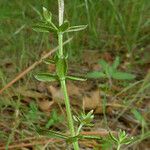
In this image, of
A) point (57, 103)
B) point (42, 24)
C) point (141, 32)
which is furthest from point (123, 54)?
point (42, 24)

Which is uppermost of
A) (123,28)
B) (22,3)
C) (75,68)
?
(22,3)

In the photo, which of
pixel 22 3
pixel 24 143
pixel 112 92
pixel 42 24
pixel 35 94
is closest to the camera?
pixel 42 24

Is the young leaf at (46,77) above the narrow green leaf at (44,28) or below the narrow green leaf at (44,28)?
below

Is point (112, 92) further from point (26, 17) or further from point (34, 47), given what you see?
point (26, 17)

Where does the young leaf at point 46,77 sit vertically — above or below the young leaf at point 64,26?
below

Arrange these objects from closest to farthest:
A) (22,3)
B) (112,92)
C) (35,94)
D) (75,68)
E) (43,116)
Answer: (43,116)
(35,94)
(112,92)
(75,68)
(22,3)

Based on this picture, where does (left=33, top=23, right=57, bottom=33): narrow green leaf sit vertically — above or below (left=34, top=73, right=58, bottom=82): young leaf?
above

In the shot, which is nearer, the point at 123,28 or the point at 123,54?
the point at 123,28

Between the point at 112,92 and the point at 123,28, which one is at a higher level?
the point at 123,28

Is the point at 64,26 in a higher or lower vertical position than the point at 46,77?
higher

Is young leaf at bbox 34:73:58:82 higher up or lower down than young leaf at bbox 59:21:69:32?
lower down
